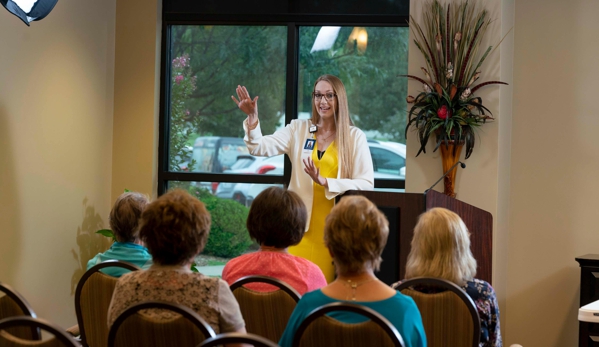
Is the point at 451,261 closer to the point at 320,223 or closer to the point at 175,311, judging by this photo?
the point at 175,311

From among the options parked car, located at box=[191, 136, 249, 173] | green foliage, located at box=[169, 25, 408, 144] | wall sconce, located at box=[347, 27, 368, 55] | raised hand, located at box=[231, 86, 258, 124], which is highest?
wall sconce, located at box=[347, 27, 368, 55]

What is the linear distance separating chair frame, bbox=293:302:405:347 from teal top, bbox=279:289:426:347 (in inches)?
4.8

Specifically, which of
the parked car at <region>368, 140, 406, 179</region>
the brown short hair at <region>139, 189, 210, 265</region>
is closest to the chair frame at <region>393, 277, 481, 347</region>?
the brown short hair at <region>139, 189, 210, 265</region>

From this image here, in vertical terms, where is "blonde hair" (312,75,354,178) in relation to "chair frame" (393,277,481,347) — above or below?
above

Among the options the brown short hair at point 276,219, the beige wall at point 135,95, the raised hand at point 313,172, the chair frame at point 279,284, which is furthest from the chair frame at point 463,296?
the beige wall at point 135,95

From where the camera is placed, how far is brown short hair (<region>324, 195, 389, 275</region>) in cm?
175

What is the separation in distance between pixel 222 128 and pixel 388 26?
1.51 metres

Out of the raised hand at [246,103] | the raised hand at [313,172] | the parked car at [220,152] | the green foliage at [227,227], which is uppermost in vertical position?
the raised hand at [246,103]

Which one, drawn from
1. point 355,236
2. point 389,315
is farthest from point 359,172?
point 389,315

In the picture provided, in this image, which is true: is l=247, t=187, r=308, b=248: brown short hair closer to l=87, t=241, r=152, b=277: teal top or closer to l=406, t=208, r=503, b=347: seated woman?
l=406, t=208, r=503, b=347: seated woman

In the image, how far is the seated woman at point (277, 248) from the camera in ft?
7.07

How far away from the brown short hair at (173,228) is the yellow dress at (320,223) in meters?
1.80

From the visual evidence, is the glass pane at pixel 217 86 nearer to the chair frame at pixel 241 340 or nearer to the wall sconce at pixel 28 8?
the wall sconce at pixel 28 8

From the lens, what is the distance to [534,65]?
4.54 metres
